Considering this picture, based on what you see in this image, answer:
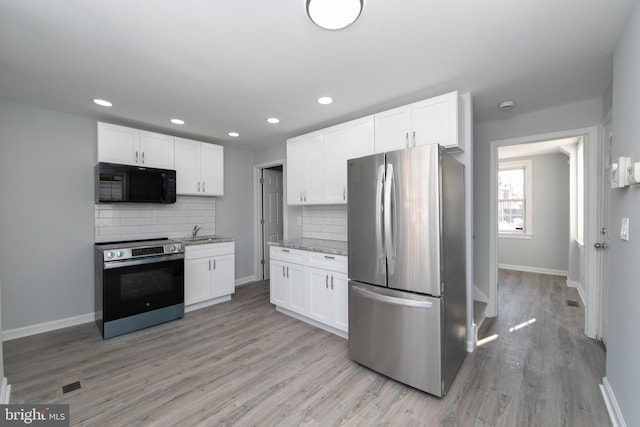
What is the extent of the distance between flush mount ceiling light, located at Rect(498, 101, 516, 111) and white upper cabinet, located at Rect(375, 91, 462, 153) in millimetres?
823

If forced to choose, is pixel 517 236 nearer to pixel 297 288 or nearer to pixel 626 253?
pixel 626 253

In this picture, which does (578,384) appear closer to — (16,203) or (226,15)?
(226,15)

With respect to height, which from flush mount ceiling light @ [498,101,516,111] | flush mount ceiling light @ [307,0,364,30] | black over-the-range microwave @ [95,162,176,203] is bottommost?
black over-the-range microwave @ [95,162,176,203]

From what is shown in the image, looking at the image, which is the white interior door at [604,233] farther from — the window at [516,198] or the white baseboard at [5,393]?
the white baseboard at [5,393]

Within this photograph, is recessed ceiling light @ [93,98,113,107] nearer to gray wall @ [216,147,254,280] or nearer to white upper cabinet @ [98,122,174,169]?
white upper cabinet @ [98,122,174,169]

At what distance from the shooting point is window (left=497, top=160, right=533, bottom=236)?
5.59 meters

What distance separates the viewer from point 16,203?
2795 millimetres

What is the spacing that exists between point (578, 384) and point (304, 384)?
2.11 metres

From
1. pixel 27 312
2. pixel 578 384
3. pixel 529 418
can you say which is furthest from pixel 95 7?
pixel 578 384

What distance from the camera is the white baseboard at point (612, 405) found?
159 cm

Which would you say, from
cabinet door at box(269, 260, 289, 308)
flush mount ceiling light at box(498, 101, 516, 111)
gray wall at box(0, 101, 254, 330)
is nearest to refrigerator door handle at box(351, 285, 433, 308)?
cabinet door at box(269, 260, 289, 308)

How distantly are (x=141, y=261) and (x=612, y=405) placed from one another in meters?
4.16

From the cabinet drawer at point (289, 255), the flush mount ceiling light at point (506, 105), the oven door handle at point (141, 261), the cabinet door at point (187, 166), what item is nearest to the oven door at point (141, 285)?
the oven door handle at point (141, 261)

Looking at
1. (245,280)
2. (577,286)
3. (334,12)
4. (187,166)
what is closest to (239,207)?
(187,166)
